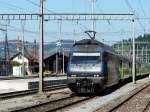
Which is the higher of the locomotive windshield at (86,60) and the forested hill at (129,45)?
the forested hill at (129,45)

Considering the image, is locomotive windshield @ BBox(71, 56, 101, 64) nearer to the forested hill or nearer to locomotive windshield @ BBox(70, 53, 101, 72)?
locomotive windshield @ BBox(70, 53, 101, 72)

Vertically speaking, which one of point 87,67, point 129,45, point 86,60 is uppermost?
point 129,45

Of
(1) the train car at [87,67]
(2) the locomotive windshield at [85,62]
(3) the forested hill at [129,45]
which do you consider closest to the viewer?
(1) the train car at [87,67]

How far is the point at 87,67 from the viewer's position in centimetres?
3005

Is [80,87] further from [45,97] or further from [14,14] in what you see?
[14,14]

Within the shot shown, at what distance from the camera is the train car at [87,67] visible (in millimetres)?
29750

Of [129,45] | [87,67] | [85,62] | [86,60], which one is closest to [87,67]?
[87,67]

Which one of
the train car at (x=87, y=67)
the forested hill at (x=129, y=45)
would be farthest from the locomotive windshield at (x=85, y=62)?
the forested hill at (x=129, y=45)

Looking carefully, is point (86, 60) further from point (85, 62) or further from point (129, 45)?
point (129, 45)

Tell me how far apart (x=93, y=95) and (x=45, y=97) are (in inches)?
180

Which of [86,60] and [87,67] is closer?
[87,67]

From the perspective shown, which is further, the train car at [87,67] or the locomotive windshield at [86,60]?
the locomotive windshield at [86,60]

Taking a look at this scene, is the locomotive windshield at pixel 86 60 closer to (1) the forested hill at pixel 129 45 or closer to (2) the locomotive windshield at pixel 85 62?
(2) the locomotive windshield at pixel 85 62

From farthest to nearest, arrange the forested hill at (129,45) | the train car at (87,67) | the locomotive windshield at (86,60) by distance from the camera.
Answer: the forested hill at (129,45) < the locomotive windshield at (86,60) < the train car at (87,67)
